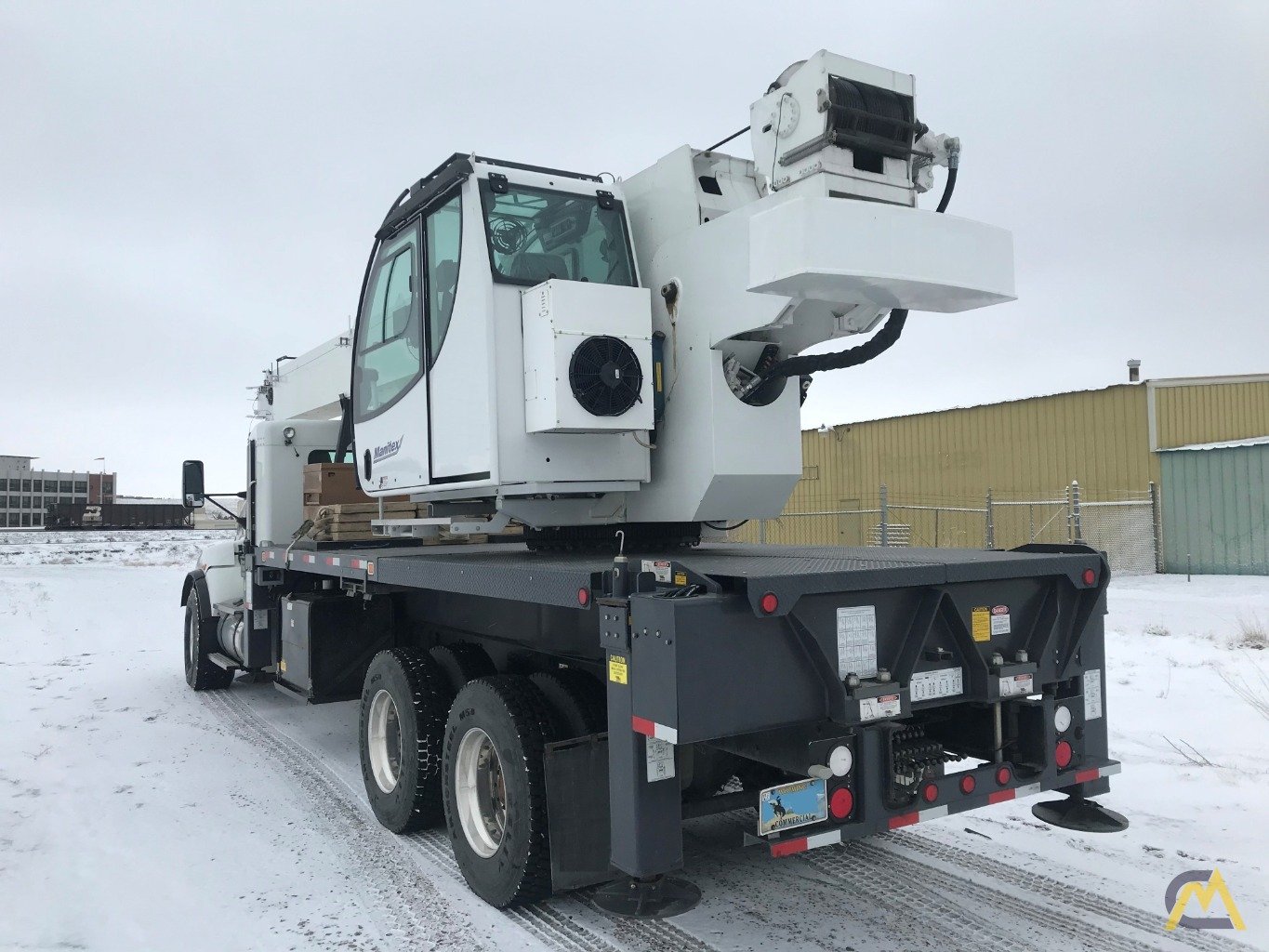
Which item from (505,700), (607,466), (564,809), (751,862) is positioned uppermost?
(607,466)

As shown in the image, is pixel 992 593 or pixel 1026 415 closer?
pixel 992 593

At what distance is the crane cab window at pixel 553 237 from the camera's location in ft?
16.7

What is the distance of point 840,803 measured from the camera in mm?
3715

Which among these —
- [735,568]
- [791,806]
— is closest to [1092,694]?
[791,806]

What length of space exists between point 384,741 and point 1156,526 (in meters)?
19.0

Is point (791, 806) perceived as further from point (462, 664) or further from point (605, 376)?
point (462, 664)

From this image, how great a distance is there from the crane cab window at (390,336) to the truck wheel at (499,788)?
1.97 meters

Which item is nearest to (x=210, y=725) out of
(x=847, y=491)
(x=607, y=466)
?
(x=607, y=466)

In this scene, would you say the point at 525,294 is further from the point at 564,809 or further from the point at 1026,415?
the point at 1026,415

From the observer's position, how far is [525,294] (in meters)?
4.97

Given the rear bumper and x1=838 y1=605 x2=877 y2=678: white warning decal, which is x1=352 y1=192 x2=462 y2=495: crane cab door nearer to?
x1=838 y1=605 x2=877 y2=678: white warning decal

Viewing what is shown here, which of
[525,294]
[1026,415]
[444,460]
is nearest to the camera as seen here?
[525,294]

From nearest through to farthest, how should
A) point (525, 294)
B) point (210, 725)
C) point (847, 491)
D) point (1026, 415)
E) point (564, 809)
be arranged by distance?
1. point (564, 809)
2. point (525, 294)
3. point (210, 725)
4. point (1026, 415)
5. point (847, 491)

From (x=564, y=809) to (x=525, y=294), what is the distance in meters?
2.46
